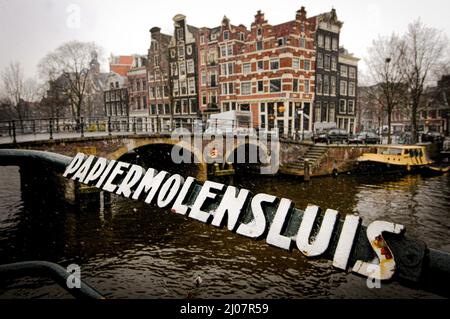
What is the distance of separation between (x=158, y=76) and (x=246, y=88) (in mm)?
13698

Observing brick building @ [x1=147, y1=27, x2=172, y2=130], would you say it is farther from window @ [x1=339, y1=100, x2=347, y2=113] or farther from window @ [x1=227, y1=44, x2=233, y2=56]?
window @ [x1=339, y1=100, x2=347, y2=113]

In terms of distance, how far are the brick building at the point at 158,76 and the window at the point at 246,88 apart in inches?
406

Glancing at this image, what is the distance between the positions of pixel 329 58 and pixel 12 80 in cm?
3361

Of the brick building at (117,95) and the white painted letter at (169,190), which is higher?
the brick building at (117,95)

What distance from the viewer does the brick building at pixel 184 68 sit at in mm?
39062

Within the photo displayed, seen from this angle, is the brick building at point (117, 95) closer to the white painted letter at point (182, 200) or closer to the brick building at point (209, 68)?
the brick building at point (209, 68)

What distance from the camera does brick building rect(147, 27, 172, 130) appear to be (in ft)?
134

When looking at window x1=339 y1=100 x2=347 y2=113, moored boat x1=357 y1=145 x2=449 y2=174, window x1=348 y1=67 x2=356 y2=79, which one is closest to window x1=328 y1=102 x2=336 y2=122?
window x1=339 y1=100 x2=347 y2=113

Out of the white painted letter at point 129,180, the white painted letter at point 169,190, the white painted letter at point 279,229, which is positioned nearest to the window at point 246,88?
the white painted letter at point 129,180

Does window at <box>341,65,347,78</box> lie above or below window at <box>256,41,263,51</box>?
below

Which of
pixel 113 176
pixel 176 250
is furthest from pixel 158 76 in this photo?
pixel 113 176

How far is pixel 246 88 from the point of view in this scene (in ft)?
116

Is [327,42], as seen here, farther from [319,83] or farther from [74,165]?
[74,165]
